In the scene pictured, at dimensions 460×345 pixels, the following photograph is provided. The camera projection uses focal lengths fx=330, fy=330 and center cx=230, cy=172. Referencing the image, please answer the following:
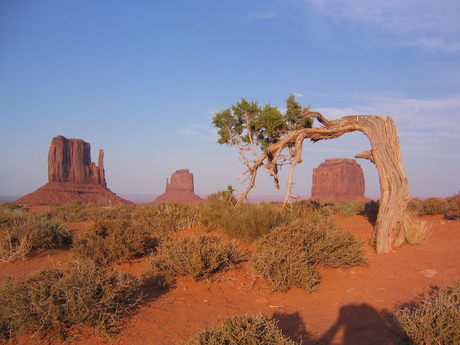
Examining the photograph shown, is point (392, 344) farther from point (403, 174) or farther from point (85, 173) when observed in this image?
point (85, 173)

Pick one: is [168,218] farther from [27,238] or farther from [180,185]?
[180,185]

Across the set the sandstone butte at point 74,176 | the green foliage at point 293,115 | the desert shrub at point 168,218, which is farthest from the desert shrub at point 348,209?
the sandstone butte at point 74,176

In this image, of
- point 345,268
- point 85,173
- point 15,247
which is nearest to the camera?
point 345,268

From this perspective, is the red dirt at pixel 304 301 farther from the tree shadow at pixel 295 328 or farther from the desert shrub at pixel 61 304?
the desert shrub at pixel 61 304

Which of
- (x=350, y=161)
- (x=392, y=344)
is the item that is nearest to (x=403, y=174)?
(x=392, y=344)

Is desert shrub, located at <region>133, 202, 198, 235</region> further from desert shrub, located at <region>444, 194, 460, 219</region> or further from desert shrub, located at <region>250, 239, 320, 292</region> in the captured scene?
desert shrub, located at <region>444, 194, 460, 219</region>

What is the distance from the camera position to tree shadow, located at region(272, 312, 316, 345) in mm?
4072

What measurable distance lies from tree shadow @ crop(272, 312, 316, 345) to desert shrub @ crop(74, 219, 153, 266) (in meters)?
4.21

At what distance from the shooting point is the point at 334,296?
6043 mm

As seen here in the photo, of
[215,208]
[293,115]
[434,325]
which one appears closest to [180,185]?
[215,208]

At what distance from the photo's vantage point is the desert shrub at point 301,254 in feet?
20.2

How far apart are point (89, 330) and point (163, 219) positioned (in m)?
7.32

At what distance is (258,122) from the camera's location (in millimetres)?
12219

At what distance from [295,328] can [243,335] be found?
1.87 m
